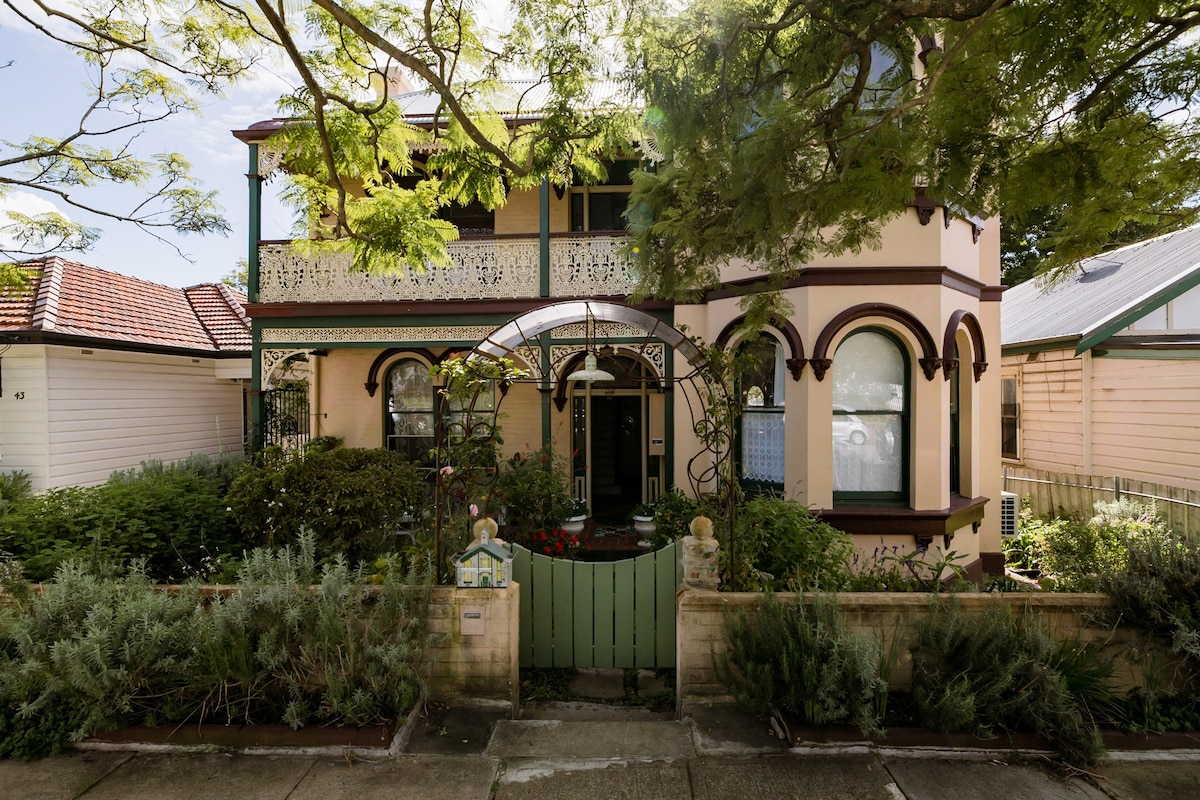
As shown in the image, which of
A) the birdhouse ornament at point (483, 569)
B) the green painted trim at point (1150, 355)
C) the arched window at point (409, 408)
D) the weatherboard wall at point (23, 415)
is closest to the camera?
the birdhouse ornament at point (483, 569)

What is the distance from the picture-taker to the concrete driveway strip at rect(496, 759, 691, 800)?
3.37m

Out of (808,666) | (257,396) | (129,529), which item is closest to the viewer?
(808,666)

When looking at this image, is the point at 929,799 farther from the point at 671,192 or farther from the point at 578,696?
the point at 671,192

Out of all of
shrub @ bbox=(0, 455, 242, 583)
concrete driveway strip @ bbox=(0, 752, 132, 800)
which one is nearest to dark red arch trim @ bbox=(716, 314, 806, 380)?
shrub @ bbox=(0, 455, 242, 583)

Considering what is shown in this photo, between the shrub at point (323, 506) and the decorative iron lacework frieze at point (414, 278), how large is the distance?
315cm

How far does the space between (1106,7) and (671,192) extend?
310cm

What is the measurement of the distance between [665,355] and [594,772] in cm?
615

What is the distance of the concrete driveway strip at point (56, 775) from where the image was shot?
338cm

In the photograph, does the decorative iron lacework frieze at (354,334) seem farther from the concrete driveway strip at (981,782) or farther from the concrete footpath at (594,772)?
the concrete driveway strip at (981,782)

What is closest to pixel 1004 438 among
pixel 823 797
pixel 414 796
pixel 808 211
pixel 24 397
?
pixel 808 211

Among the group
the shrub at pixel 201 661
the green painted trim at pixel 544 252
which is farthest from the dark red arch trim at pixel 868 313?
the shrub at pixel 201 661

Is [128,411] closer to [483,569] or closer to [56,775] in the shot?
[56,775]

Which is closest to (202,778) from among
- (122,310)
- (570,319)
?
(570,319)

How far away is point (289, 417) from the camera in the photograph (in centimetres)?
1149
